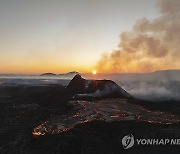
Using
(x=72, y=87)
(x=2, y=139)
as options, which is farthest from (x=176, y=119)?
(x=72, y=87)

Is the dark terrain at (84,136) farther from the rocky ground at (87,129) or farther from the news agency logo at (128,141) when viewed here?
the news agency logo at (128,141)

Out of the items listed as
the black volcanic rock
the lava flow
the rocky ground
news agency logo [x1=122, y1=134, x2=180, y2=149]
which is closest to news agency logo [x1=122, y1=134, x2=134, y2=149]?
news agency logo [x1=122, y1=134, x2=180, y2=149]

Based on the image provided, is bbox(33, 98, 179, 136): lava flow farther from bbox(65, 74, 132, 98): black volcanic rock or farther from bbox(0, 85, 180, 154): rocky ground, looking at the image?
bbox(65, 74, 132, 98): black volcanic rock

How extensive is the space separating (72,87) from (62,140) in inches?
1139

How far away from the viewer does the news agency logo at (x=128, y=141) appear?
18261 mm

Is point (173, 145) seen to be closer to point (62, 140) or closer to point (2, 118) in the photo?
point (62, 140)

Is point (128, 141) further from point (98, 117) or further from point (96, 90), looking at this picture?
point (96, 90)

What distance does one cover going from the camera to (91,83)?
4625 cm

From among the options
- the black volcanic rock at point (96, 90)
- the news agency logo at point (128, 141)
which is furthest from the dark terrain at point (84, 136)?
the black volcanic rock at point (96, 90)

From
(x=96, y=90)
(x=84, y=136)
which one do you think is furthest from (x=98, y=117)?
(x=96, y=90)

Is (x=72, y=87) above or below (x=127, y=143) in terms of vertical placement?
above

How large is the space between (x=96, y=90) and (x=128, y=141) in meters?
24.7

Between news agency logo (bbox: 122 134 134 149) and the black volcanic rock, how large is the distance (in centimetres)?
2214

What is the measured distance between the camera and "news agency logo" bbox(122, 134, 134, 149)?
719 inches
